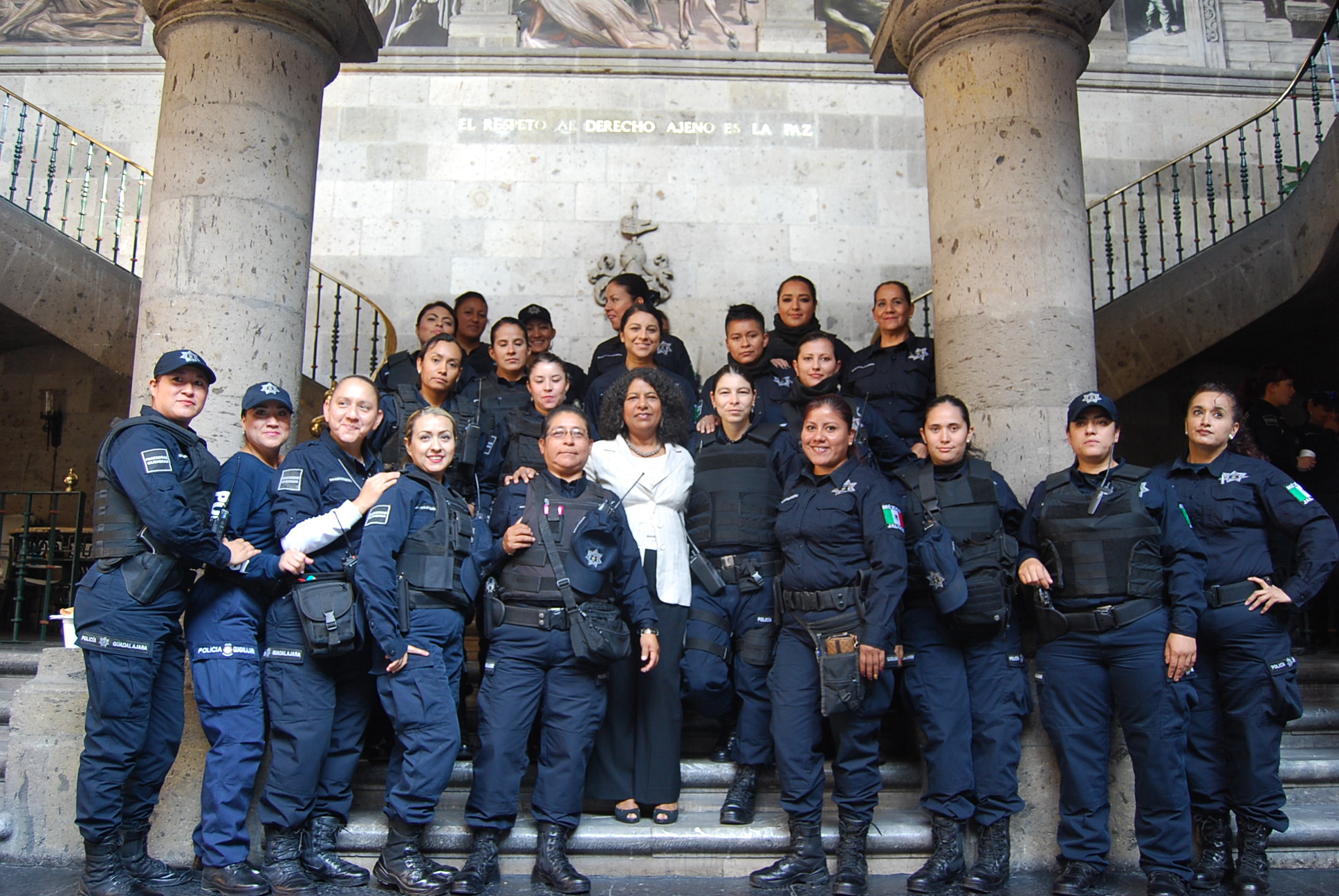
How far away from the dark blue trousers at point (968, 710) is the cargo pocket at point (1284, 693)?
1.00 metres

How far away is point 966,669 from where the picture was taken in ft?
14.0

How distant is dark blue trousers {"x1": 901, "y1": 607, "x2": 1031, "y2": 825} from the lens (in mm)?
4109

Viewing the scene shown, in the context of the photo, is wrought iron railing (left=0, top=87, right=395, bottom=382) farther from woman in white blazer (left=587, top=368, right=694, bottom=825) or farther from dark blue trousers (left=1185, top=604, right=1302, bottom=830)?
dark blue trousers (left=1185, top=604, right=1302, bottom=830)

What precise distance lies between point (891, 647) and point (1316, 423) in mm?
4578

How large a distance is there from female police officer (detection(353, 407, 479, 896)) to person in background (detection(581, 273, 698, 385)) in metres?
1.66

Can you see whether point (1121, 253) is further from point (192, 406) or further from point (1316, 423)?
point (192, 406)

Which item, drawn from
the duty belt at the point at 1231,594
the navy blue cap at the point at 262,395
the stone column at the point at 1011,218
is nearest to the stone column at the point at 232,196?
the navy blue cap at the point at 262,395

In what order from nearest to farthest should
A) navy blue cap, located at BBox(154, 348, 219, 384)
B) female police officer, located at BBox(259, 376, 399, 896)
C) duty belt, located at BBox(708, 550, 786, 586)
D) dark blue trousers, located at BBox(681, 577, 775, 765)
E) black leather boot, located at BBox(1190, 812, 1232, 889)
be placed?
1. female police officer, located at BBox(259, 376, 399, 896)
2. navy blue cap, located at BBox(154, 348, 219, 384)
3. black leather boot, located at BBox(1190, 812, 1232, 889)
4. dark blue trousers, located at BBox(681, 577, 775, 765)
5. duty belt, located at BBox(708, 550, 786, 586)

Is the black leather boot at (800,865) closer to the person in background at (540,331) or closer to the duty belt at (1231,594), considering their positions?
the duty belt at (1231,594)

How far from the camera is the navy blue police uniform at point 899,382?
5.47 m

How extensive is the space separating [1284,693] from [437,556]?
3.57m

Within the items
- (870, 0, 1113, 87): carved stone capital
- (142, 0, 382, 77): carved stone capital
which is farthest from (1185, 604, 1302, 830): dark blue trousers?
(142, 0, 382, 77): carved stone capital

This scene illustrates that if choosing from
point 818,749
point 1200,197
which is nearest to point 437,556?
point 818,749

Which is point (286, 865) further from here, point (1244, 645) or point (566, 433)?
point (1244, 645)
